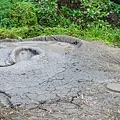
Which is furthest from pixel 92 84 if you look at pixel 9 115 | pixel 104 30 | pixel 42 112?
pixel 104 30

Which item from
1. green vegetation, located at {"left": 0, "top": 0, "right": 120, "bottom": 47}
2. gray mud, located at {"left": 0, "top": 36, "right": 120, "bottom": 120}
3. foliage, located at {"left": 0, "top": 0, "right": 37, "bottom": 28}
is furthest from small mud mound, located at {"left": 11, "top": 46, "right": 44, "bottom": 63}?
foliage, located at {"left": 0, "top": 0, "right": 37, "bottom": 28}

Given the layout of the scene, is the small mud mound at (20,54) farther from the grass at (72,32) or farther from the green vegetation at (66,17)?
the green vegetation at (66,17)

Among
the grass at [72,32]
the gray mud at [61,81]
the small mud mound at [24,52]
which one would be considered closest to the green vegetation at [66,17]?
the grass at [72,32]

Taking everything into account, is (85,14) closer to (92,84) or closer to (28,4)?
(28,4)

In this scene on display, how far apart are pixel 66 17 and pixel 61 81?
3.79 m

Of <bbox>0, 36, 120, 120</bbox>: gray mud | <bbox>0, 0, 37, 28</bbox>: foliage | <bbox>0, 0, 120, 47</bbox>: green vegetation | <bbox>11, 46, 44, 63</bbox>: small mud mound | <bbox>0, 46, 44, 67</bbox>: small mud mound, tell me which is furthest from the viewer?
<bbox>0, 0, 37, 28</bbox>: foliage

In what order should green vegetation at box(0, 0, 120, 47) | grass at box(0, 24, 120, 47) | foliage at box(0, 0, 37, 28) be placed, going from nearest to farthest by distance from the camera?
grass at box(0, 24, 120, 47) → green vegetation at box(0, 0, 120, 47) → foliage at box(0, 0, 37, 28)

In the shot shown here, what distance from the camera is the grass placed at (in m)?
5.36

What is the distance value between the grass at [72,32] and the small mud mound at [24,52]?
1518mm

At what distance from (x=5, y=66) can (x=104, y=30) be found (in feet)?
10.7

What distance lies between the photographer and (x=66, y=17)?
6867 mm

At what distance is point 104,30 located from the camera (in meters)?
6.39

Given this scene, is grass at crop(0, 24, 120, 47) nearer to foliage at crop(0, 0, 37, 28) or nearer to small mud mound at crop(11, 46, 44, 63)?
foliage at crop(0, 0, 37, 28)

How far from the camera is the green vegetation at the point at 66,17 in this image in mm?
5901
